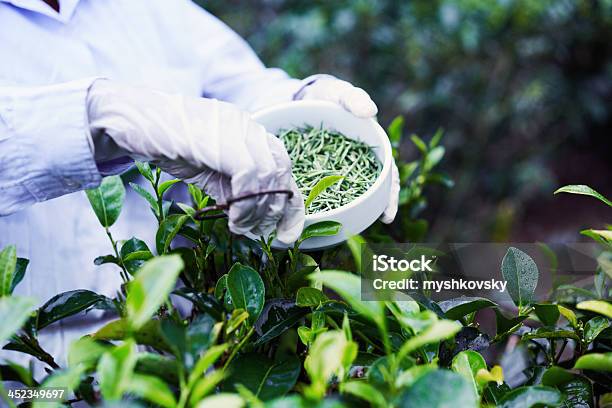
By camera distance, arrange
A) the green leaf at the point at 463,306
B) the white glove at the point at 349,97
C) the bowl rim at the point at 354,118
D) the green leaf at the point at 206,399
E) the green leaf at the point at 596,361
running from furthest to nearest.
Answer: the white glove at the point at 349,97 < the bowl rim at the point at 354,118 < the green leaf at the point at 463,306 < the green leaf at the point at 596,361 < the green leaf at the point at 206,399

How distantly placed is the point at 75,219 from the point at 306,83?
1.38ft

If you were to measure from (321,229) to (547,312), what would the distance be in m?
0.26

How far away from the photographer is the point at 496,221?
1.98m

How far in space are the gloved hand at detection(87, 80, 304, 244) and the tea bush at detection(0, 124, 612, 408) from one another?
0.04 metres

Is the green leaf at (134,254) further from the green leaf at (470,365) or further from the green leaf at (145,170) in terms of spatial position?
the green leaf at (470,365)

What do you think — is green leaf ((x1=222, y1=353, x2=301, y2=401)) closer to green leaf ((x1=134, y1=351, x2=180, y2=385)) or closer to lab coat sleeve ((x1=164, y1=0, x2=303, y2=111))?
green leaf ((x1=134, y1=351, x2=180, y2=385))

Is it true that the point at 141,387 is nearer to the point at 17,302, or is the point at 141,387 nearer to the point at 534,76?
the point at 17,302

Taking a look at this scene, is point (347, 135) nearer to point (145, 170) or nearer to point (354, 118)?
point (354, 118)

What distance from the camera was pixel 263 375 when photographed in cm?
58

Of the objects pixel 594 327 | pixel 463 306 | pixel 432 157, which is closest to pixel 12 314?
pixel 463 306

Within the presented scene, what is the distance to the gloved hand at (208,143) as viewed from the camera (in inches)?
26.7

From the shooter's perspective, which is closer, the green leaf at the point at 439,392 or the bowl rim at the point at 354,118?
the green leaf at the point at 439,392

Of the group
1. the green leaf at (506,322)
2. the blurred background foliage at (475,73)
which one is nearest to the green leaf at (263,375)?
the green leaf at (506,322)

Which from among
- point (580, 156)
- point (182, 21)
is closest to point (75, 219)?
point (182, 21)
